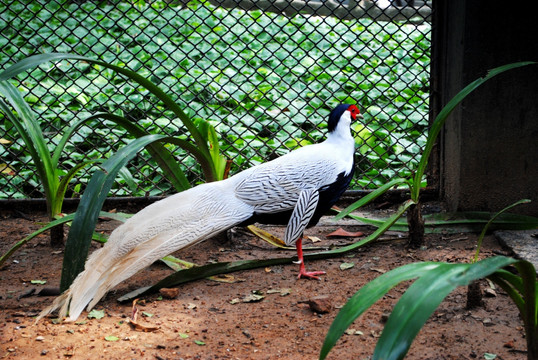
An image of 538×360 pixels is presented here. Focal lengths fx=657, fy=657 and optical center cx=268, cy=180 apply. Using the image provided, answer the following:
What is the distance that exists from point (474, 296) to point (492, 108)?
1265mm

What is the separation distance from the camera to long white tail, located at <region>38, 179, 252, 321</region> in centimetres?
248

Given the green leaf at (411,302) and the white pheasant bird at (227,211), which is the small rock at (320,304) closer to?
the white pheasant bird at (227,211)

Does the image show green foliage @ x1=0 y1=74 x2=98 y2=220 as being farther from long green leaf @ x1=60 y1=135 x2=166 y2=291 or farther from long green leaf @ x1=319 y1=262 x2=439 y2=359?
long green leaf @ x1=319 y1=262 x2=439 y2=359

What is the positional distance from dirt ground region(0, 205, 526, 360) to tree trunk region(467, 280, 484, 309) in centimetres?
2

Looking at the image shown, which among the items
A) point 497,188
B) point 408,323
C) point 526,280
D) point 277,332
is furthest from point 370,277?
point 408,323

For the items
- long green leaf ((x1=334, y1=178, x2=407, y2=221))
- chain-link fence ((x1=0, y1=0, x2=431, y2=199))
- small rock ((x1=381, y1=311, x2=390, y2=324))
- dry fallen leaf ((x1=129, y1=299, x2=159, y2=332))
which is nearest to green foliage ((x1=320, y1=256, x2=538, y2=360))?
small rock ((x1=381, y1=311, x2=390, y2=324))

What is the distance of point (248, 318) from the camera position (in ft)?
8.59

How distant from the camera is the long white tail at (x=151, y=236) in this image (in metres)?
2.48

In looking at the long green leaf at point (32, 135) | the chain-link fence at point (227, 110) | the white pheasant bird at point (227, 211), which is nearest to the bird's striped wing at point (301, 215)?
the white pheasant bird at point (227, 211)

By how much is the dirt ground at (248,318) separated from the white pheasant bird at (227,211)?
123 millimetres

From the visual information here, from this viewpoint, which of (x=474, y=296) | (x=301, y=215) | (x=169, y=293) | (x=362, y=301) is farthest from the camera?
(x=301, y=215)

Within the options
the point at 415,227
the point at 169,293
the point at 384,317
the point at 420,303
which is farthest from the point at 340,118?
the point at 420,303

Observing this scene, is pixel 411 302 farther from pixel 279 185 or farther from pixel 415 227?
pixel 415 227

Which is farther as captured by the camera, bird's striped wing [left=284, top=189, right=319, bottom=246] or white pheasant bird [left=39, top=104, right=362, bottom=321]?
bird's striped wing [left=284, top=189, right=319, bottom=246]
